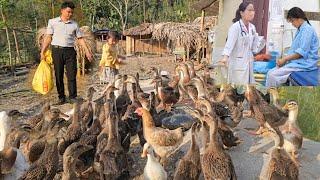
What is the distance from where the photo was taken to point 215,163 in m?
5.43

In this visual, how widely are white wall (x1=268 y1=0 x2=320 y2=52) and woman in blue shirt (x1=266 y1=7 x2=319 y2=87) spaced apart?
265cm

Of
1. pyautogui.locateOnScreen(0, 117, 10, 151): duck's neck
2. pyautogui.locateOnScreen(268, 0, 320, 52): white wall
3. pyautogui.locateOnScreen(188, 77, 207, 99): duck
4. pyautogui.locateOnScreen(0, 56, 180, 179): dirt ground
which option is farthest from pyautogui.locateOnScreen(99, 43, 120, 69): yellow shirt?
pyautogui.locateOnScreen(0, 117, 10, 151): duck's neck

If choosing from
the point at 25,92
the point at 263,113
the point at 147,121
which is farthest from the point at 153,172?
the point at 25,92

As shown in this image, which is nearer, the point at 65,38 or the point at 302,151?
the point at 302,151

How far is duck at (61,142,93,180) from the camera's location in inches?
205

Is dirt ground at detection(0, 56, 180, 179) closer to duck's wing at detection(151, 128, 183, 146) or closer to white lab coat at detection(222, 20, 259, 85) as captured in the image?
duck's wing at detection(151, 128, 183, 146)

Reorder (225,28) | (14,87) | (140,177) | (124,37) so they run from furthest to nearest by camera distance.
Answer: (124,37) < (14,87) < (225,28) < (140,177)

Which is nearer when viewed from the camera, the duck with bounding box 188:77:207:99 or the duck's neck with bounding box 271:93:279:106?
the duck's neck with bounding box 271:93:279:106

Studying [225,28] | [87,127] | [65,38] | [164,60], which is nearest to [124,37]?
[164,60]

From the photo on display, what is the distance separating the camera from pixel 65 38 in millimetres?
9594

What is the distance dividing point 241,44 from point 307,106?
1.83 m

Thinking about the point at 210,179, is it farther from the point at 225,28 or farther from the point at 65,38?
the point at 225,28

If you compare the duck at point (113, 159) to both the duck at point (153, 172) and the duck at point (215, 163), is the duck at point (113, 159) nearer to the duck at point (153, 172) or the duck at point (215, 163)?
the duck at point (153, 172)

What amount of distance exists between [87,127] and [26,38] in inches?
520
